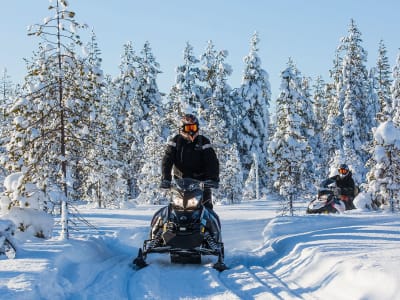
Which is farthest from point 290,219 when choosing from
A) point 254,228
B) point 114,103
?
point 114,103

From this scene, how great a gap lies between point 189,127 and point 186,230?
2107mm

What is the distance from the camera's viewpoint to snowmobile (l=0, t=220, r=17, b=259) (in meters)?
8.39

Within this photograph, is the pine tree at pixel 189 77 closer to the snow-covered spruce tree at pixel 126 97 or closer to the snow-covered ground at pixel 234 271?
the snow-covered spruce tree at pixel 126 97

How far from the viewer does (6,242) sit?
8484 millimetres

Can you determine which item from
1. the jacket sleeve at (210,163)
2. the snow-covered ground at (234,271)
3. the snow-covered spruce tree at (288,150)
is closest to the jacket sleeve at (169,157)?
the jacket sleeve at (210,163)

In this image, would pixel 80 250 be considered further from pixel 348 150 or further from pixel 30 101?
pixel 348 150

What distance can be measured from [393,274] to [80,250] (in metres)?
5.84

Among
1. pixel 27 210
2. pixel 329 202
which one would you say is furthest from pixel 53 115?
pixel 329 202

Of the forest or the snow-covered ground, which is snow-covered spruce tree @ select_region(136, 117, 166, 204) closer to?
the forest

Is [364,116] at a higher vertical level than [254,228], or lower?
higher

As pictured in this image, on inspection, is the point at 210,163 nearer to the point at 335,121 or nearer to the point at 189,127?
the point at 189,127

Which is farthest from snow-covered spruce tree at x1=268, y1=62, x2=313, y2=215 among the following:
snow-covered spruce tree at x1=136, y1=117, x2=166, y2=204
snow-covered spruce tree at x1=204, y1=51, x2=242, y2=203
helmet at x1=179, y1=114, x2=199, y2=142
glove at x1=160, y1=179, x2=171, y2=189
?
snow-covered spruce tree at x1=136, y1=117, x2=166, y2=204

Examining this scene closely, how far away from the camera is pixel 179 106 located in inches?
1703

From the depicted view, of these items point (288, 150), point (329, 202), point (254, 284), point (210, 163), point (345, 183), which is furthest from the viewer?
point (288, 150)
